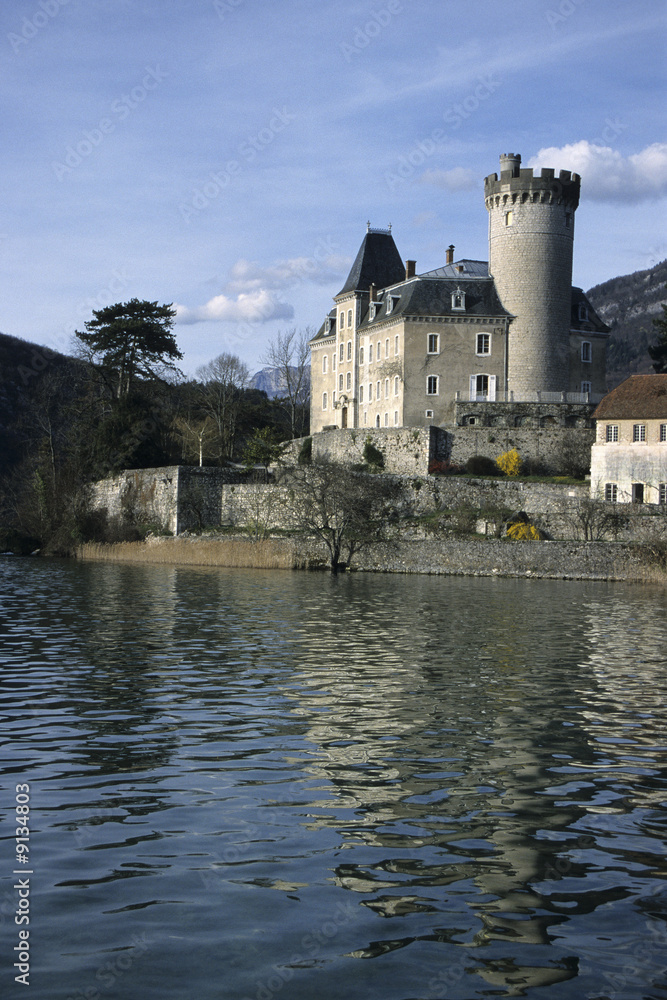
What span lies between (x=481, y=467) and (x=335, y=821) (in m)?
42.9

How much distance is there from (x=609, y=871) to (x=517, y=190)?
54.2m

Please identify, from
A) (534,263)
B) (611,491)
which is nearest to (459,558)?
(611,491)

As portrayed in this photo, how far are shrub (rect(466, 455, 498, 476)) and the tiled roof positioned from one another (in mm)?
5498

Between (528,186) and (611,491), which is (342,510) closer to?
(611,491)

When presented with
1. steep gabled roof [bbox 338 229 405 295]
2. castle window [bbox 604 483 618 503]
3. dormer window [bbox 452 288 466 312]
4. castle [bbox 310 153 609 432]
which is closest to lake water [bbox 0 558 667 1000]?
A: castle window [bbox 604 483 618 503]

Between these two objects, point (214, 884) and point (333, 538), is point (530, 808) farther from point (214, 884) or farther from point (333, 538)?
point (333, 538)

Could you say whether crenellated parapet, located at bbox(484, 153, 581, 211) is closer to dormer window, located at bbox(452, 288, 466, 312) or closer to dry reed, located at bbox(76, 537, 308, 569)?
dormer window, located at bbox(452, 288, 466, 312)

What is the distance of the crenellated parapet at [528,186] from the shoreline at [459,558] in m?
23.6

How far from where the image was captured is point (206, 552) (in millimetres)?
44969

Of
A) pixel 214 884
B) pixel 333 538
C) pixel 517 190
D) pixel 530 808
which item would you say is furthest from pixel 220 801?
pixel 517 190

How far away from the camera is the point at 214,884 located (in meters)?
7.04

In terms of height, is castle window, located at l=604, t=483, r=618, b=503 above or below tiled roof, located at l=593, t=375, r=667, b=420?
below

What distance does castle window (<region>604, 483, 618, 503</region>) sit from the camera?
→ 4719 cm

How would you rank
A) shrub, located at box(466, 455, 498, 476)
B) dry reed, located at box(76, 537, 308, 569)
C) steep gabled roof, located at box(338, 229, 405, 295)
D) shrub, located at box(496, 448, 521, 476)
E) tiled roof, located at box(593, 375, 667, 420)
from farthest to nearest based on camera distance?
1. steep gabled roof, located at box(338, 229, 405, 295)
2. shrub, located at box(496, 448, 521, 476)
3. shrub, located at box(466, 455, 498, 476)
4. tiled roof, located at box(593, 375, 667, 420)
5. dry reed, located at box(76, 537, 308, 569)
